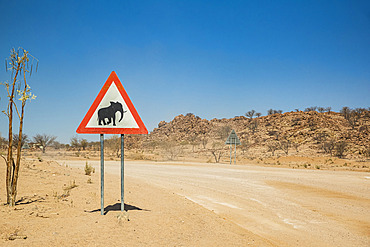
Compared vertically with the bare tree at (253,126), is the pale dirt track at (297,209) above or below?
below

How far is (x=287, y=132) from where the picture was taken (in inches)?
2795

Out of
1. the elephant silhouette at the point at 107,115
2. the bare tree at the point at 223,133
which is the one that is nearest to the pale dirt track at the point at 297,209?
the elephant silhouette at the point at 107,115

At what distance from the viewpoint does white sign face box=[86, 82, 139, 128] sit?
5469mm

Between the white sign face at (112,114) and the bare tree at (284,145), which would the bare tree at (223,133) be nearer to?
the bare tree at (284,145)

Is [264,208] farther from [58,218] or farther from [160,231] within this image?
[58,218]

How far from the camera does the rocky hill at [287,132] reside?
52.0 metres

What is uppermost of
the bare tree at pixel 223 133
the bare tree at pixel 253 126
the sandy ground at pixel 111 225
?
the bare tree at pixel 253 126

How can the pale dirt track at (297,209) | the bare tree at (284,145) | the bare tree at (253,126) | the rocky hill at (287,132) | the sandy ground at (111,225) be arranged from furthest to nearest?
the bare tree at (253,126)
the bare tree at (284,145)
the rocky hill at (287,132)
the pale dirt track at (297,209)
the sandy ground at (111,225)

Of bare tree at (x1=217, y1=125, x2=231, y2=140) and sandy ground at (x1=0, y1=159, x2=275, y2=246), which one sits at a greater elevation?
bare tree at (x1=217, y1=125, x2=231, y2=140)

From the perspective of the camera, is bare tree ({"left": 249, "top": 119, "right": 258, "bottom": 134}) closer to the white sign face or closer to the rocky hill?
the rocky hill

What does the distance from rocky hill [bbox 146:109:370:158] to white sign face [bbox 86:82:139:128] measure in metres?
38.7

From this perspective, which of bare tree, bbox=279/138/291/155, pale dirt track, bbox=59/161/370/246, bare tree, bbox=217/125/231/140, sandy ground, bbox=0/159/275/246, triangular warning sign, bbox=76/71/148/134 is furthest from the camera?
bare tree, bbox=217/125/231/140

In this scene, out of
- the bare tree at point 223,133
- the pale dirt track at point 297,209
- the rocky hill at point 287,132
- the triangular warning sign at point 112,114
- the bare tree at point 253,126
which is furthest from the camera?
the bare tree at point 253,126

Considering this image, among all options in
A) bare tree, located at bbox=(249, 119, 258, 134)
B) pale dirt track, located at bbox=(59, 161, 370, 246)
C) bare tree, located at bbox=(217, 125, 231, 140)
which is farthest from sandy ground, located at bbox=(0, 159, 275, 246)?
bare tree, located at bbox=(249, 119, 258, 134)
